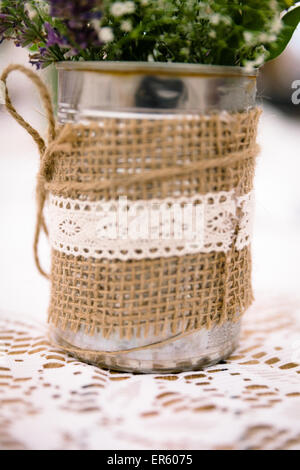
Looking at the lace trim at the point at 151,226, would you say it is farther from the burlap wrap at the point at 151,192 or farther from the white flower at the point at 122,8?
the white flower at the point at 122,8

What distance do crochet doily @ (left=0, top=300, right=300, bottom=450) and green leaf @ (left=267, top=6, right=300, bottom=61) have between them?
0.38 metres

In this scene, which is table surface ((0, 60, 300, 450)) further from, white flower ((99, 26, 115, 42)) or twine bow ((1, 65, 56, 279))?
white flower ((99, 26, 115, 42))

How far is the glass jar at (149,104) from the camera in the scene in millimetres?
511

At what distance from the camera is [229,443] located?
17.9 inches

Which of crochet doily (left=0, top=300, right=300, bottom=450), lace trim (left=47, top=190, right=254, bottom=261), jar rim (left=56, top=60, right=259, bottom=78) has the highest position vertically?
jar rim (left=56, top=60, right=259, bottom=78)

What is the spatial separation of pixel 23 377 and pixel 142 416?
0.16 m

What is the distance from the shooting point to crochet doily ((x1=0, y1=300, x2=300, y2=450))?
0.46 m

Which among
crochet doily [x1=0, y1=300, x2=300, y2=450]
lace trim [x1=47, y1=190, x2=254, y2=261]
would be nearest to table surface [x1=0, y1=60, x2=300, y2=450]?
crochet doily [x1=0, y1=300, x2=300, y2=450]

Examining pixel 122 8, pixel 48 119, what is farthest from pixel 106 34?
pixel 48 119

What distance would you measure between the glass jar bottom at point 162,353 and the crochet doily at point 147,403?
0.03 ft

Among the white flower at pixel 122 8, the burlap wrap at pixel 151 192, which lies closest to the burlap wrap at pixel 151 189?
the burlap wrap at pixel 151 192

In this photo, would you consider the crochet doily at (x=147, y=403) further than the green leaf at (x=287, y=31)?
No
